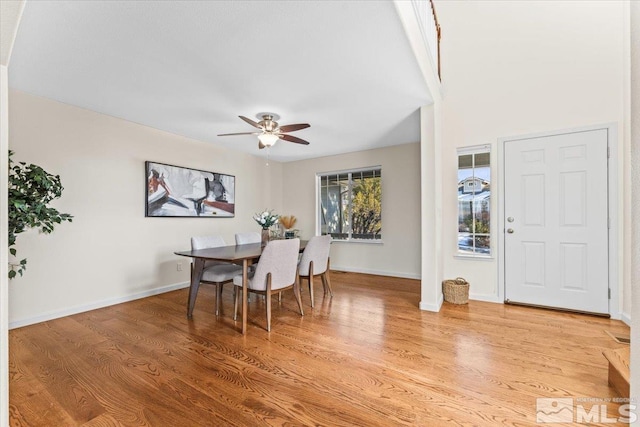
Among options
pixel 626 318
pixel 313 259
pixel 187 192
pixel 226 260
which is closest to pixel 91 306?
pixel 187 192

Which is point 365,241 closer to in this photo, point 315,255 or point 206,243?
point 315,255

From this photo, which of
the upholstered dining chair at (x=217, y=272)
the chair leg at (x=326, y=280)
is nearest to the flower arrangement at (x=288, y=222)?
the chair leg at (x=326, y=280)

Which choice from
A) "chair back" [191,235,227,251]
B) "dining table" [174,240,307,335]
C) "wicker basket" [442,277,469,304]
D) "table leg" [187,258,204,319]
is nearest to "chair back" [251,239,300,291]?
"dining table" [174,240,307,335]

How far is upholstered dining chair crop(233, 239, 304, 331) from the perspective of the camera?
2633mm

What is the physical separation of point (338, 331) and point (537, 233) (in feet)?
8.64

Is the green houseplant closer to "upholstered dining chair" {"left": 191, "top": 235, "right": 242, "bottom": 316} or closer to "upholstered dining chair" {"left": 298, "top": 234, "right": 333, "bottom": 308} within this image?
"upholstered dining chair" {"left": 191, "top": 235, "right": 242, "bottom": 316}

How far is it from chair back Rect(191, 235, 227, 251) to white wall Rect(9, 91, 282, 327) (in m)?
1.02

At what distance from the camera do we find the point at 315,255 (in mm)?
3389

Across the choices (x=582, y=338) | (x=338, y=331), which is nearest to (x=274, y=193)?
(x=338, y=331)

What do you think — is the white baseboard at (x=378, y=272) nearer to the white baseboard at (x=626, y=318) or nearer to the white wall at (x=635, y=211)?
the white baseboard at (x=626, y=318)

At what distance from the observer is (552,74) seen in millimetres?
3203

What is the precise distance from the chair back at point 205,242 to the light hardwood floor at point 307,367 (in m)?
0.76

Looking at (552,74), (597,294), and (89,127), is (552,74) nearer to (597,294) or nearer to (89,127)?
(597,294)

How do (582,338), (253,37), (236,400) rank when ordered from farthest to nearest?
(582,338) → (253,37) → (236,400)
